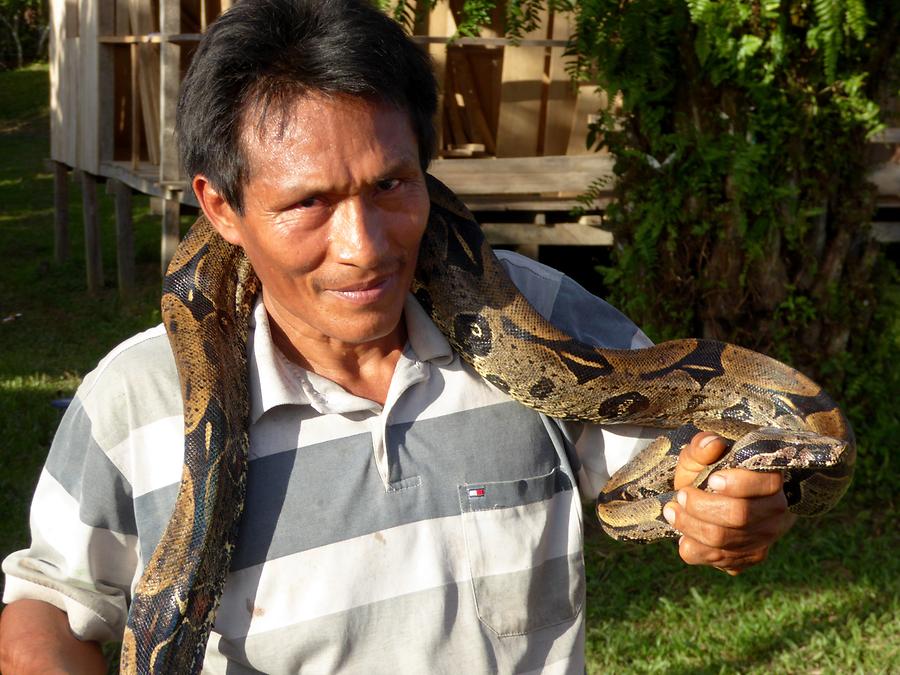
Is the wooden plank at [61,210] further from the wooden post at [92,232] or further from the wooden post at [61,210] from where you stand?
the wooden post at [92,232]

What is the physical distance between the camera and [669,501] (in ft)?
8.40

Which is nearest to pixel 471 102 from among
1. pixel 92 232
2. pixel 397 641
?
pixel 92 232

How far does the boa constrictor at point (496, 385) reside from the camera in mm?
2314

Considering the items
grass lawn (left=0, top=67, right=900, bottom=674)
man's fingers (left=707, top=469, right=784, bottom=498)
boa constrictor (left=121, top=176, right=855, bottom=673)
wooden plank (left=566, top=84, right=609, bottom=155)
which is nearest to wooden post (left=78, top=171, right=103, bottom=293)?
grass lawn (left=0, top=67, right=900, bottom=674)

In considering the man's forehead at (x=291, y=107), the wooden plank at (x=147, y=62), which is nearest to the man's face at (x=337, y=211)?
the man's forehead at (x=291, y=107)

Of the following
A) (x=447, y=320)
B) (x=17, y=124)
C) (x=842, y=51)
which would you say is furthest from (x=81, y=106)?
(x=17, y=124)

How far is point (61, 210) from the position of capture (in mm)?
14758

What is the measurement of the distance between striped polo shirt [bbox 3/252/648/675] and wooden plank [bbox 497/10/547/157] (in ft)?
22.0

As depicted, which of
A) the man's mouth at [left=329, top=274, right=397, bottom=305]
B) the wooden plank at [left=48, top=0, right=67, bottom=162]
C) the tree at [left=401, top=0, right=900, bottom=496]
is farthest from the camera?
the wooden plank at [left=48, top=0, right=67, bottom=162]

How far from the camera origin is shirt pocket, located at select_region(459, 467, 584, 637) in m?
2.38

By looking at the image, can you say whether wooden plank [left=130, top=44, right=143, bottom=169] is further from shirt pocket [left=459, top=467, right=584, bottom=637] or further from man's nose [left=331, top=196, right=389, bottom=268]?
shirt pocket [left=459, top=467, right=584, bottom=637]

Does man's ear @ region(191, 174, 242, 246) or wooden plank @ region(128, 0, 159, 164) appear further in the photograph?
wooden plank @ region(128, 0, 159, 164)

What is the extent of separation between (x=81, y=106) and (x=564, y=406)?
37.2 feet

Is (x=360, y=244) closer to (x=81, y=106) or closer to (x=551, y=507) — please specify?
(x=551, y=507)
